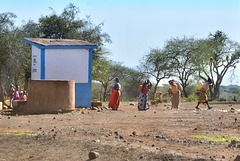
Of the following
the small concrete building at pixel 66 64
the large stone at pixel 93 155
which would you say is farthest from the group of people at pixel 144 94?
the large stone at pixel 93 155

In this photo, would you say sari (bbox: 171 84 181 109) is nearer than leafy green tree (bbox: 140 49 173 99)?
Yes

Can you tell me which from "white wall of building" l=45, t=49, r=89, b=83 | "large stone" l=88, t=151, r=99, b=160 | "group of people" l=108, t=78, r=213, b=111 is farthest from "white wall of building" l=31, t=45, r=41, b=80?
"large stone" l=88, t=151, r=99, b=160

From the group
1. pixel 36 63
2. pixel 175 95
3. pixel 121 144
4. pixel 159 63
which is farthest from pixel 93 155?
pixel 159 63

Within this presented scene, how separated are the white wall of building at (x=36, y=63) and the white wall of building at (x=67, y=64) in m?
0.35

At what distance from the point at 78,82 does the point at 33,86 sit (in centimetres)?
482

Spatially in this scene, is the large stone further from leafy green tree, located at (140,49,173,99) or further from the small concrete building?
leafy green tree, located at (140,49,173,99)

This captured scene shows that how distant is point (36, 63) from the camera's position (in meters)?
18.0

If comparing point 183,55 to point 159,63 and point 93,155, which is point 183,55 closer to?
point 159,63

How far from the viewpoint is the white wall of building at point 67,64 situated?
58.2 feet

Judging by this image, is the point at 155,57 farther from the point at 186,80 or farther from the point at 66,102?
the point at 66,102

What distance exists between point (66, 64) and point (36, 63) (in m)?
1.45

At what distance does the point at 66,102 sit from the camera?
45.9ft

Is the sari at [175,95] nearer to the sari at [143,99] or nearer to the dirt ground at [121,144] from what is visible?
the sari at [143,99]

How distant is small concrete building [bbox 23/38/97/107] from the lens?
57.8 feet
